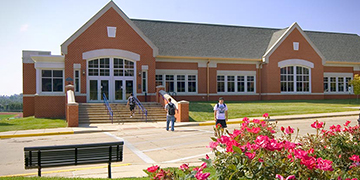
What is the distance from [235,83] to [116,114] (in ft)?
52.0

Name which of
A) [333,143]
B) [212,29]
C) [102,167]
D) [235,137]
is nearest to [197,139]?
[102,167]

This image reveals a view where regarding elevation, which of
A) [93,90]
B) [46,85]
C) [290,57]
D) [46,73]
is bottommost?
[93,90]

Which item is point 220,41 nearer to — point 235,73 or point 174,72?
point 235,73

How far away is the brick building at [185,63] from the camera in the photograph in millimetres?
26188

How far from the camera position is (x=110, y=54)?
27.0 metres

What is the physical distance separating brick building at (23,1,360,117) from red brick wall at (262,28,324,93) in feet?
0.36

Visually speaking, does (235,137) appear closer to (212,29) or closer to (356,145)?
(356,145)

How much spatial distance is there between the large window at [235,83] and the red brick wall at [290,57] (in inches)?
56.7

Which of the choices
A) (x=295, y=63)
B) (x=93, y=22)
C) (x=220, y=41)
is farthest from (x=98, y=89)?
(x=295, y=63)

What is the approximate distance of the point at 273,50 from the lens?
34.8 m

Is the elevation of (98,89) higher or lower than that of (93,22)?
lower

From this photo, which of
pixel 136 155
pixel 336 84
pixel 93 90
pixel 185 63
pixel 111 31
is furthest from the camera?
pixel 336 84

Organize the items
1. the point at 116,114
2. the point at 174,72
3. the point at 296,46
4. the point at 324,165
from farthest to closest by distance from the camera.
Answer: the point at 296,46, the point at 174,72, the point at 116,114, the point at 324,165

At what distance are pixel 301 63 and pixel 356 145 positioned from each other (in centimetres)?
3120
